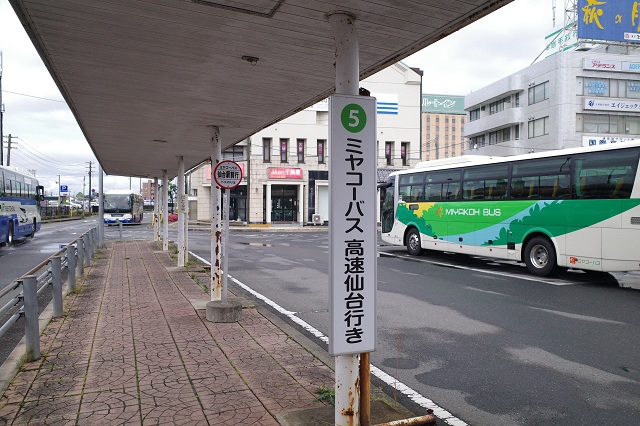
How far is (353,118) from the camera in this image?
3465mm

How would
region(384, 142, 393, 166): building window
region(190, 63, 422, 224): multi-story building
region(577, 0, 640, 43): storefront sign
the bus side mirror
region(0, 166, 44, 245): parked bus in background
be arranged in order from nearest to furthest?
1. region(0, 166, 44, 245): parked bus in background
2. the bus side mirror
3. region(577, 0, 640, 43): storefront sign
4. region(190, 63, 422, 224): multi-story building
5. region(384, 142, 393, 166): building window

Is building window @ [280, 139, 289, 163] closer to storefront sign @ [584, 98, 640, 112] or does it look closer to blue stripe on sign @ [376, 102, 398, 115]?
blue stripe on sign @ [376, 102, 398, 115]

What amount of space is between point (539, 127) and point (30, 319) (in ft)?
151

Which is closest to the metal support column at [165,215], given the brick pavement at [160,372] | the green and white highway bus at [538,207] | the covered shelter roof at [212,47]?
the green and white highway bus at [538,207]

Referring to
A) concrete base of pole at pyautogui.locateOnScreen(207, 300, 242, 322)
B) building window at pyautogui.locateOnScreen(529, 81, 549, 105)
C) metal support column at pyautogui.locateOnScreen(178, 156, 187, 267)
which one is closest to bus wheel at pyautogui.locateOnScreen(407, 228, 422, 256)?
metal support column at pyautogui.locateOnScreen(178, 156, 187, 267)

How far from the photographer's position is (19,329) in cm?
688

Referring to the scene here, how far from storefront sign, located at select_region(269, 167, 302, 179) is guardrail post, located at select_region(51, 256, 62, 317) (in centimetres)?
3493

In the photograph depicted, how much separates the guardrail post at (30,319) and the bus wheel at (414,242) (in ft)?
45.9

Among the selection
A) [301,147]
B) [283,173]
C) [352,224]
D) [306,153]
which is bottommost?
[352,224]

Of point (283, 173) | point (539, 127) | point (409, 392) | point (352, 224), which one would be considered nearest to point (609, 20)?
point (539, 127)

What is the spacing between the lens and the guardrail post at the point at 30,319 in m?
5.23

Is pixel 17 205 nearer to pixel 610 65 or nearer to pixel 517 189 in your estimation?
pixel 517 189

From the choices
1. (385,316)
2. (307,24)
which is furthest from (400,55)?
(385,316)

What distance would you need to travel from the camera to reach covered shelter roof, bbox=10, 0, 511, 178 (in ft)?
12.2
